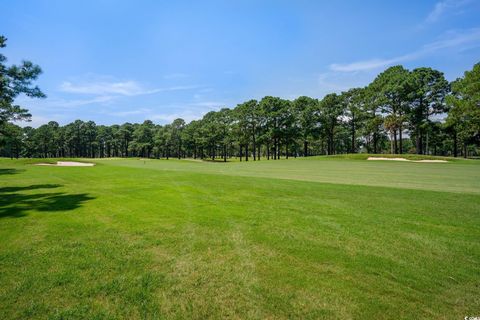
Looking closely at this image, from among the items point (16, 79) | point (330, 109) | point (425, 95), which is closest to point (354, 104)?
point (330, 109)

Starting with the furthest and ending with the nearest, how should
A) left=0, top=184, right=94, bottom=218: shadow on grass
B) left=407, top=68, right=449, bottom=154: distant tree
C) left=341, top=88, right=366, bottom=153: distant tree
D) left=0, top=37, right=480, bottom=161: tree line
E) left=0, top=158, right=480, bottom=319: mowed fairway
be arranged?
1. left=341, top=88, right=366, bottom=153: distant tree
2. left=407, top=68, right=449, bottom=154: distant tree
3. left=0, top=37, right=480, bottom=161: tree line
4. left=0, top=184, right=94, bottom=218: shadow on grass
5. left=0, top=158, right=480, bottom=319: mowed fairway

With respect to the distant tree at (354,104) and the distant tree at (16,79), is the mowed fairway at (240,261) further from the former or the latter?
the distant tree at (354,104)

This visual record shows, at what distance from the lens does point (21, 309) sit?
11.8ft

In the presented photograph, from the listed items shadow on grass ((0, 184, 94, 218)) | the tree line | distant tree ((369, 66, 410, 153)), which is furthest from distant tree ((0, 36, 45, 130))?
distant tree ((369, 66, 410, 153))

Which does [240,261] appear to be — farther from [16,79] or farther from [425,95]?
[425,95]

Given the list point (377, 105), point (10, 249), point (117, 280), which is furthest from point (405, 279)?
point (377, 105)

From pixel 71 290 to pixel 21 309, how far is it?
0.62 meters

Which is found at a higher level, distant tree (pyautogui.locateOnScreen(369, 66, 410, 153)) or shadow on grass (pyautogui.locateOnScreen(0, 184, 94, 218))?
distant tree (pyautogui.locateOnScreen(369, 66, 410, 153))

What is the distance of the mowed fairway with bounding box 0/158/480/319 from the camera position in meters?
3.68

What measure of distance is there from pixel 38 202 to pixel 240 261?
9.84 m

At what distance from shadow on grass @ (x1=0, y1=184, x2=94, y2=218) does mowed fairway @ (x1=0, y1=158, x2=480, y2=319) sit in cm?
15

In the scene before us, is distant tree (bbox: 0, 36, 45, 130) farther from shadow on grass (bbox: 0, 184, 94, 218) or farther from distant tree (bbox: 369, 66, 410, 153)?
distant tree (bbox: 369, 66, 410, 153)

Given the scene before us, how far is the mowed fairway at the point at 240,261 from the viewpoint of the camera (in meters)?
3.68

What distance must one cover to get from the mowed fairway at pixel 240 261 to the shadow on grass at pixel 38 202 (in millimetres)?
151
